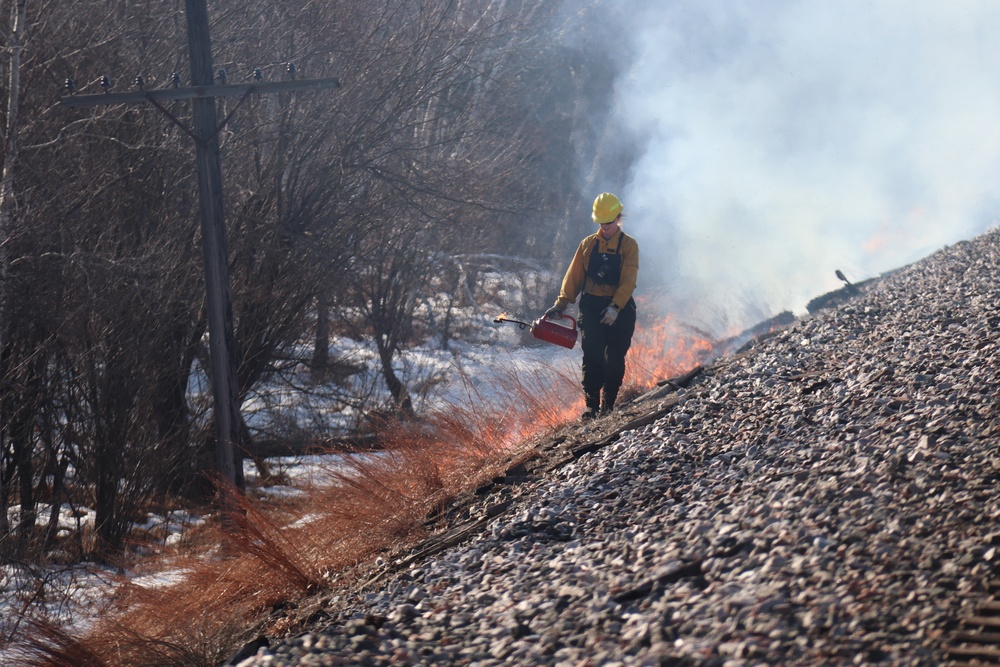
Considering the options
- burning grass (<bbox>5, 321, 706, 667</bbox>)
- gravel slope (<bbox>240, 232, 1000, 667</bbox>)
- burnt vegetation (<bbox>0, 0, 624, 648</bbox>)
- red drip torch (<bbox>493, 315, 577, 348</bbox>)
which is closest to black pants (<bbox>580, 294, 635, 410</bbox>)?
red drip torch (<bbox>493, 315, 577, 348</bbox>)

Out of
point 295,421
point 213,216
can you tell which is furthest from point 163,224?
point 295,421

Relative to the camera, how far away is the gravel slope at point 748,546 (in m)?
3.65

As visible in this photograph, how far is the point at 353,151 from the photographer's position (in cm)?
1449

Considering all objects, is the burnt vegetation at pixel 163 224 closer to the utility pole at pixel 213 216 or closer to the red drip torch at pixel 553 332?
the utility pole at pixel 213 216

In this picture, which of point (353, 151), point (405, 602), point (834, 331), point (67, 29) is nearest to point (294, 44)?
point (353, 151)

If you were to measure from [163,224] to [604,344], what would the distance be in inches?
231

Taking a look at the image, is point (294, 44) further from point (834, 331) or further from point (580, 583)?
point (580, 583)

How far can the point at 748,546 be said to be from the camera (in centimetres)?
439

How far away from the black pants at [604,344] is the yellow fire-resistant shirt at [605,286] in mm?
91

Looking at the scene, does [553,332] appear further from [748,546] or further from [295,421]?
[295,421]

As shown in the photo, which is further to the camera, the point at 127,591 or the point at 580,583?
the point at 127,591

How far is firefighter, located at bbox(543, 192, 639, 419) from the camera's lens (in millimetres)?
8359

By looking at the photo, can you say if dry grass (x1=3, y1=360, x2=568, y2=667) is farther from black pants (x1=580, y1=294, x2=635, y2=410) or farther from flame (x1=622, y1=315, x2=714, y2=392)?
flame (x1=622, y1=315, x2=714, y2=392)

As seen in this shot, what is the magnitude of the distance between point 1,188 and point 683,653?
24.6 ft
